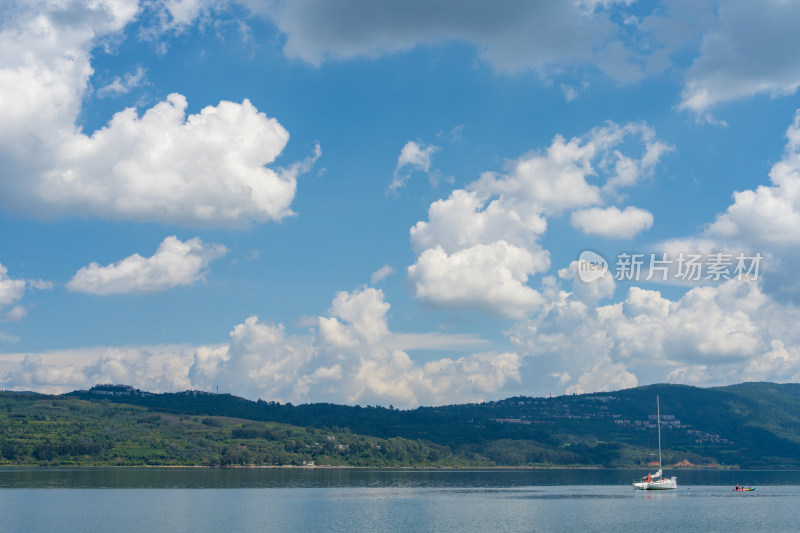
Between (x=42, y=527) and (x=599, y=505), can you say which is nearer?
(x=42, y=527)

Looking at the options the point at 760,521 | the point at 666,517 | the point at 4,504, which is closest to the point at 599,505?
the point at 666,517

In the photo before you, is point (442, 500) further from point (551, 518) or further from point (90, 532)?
point (90, 532)

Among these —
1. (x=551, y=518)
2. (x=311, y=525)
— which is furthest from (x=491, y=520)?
(x=311, y=525)

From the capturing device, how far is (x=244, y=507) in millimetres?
173750

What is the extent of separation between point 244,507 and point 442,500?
5352 centimetres

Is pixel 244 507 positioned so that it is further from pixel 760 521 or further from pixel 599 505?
pixel 760 521

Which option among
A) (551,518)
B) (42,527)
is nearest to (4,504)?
(42,527)

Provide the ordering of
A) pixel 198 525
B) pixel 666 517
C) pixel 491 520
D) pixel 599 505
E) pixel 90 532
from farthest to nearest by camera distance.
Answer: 1. pixel 599 505
2. pixel 666 517
3. pixel 491 520
4. pixel 198 525
5. pixel 90 532

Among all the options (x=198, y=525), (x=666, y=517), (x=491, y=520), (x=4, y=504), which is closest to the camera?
(x=198, y=525)

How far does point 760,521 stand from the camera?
511ft

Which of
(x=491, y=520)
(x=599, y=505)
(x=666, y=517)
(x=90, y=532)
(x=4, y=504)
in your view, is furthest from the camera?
(x=599, y=505)

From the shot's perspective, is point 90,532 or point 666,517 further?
point 666,517

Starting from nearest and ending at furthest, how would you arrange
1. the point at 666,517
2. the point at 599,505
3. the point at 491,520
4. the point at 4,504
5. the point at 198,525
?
the point at 198,525 → the point at 491,520 → the point at 666,517 → the point at 4,504 → the point at 599,505

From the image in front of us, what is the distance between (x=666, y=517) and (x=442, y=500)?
195 ft
